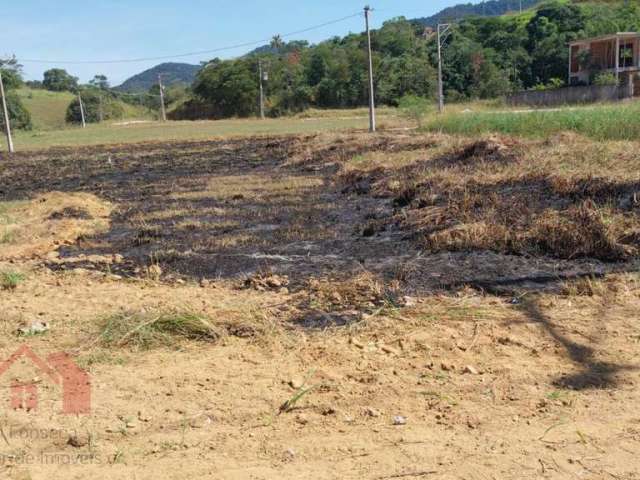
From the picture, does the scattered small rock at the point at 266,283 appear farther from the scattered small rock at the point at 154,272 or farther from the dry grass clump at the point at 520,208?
the dry grass clump at the point at 520,208

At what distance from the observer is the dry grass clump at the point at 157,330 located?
4.57 metres

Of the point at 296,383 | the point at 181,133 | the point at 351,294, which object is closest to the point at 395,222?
the point at 351,294

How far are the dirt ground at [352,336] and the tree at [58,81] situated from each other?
124219mm

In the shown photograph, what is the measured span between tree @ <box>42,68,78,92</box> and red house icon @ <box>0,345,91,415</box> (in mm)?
127411

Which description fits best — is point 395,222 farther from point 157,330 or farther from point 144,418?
point 144,418

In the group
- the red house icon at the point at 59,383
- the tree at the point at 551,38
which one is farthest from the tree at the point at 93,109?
the red house icon at the point at 59,383

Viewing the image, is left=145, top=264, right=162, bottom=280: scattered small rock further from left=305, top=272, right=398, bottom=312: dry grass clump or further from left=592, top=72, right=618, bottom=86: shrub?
left=592, top=72, right=618, bottom=86: shrub

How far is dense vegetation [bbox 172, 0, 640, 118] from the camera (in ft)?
227

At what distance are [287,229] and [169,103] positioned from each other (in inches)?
3596

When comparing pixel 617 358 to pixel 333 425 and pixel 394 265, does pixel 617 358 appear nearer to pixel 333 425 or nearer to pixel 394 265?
pixel 333 425

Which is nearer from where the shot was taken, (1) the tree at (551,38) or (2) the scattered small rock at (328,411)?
(2) the scattered small rock at (328,411)

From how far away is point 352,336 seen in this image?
464 centimetres

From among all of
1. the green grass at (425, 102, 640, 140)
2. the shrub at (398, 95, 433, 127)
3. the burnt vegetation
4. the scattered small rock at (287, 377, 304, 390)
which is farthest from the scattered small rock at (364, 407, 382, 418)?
the shrub at (398, 95, 433, 127)

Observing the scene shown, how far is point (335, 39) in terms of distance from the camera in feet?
334
